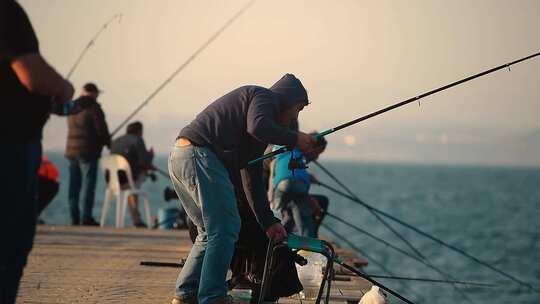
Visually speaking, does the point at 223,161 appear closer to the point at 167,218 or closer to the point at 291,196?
the point at 291,196

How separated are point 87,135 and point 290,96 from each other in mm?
7385

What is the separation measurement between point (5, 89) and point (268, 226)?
202 cm

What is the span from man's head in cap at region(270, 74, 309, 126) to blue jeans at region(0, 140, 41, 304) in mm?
1660

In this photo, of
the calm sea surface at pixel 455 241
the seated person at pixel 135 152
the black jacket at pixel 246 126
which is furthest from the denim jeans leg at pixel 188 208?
the seated person at pixel 135 152

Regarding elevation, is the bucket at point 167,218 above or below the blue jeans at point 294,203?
below

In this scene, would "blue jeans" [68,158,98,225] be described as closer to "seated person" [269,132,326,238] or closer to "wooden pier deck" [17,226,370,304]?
"wooden pier deck" [17,226,370,304]

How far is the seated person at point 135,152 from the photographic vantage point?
13094 mm

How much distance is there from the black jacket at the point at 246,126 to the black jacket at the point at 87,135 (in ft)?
23.0

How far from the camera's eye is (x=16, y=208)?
3973 millimetres

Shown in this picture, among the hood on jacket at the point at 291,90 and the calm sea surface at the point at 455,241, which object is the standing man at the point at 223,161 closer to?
the hood on jacket at the point at 291,90

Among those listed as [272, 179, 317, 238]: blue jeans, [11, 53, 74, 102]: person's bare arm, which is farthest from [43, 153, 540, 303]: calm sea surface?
[11, 53, 74, 102]: person's bare arm

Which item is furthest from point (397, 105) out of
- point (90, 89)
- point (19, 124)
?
point (90, 89)

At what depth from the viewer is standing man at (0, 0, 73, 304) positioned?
3.82 meters

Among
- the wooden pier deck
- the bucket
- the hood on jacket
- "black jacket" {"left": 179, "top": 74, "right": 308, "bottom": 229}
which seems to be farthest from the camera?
the bucket
